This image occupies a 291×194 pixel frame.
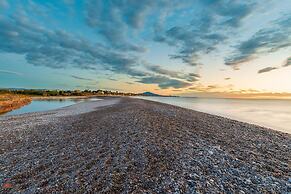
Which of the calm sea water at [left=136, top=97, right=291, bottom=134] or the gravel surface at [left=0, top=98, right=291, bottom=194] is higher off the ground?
the gravel surface at [left=0, top=98, right=291, bottom=194]

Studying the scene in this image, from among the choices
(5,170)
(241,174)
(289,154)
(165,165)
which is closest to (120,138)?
(165,165)

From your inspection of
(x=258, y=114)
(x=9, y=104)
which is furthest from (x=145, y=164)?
(x=9, y=104)

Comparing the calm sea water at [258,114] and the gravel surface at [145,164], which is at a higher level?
the gravel surface at [145,164]

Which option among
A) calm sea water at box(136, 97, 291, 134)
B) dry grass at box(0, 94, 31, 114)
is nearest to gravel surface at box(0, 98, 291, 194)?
calm sea water at box(136, 97, 291, 134)

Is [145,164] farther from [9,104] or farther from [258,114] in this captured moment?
[9,104]

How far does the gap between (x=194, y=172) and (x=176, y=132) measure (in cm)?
832

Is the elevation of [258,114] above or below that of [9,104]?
below

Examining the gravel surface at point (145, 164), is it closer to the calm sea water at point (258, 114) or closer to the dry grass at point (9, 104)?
the calm sea water at point (258, 114)

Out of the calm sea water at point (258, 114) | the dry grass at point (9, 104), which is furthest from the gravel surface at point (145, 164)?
the dry grass at point (9, 104)

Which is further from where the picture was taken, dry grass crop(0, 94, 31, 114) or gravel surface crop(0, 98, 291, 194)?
dry grass crop(0, 94, 31, 114)

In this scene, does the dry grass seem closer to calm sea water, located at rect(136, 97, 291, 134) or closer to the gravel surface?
the gravel surface

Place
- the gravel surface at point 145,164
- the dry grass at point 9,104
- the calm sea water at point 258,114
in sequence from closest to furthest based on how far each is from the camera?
the gravel surface at point 145,164 → the calm sea water at point 258,114 → the dry grass at point 9,104

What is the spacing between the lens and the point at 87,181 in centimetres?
864

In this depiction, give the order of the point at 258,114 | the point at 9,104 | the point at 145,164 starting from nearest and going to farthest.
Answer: the point at 145,164
the point at 258,114
the point at 9,104
